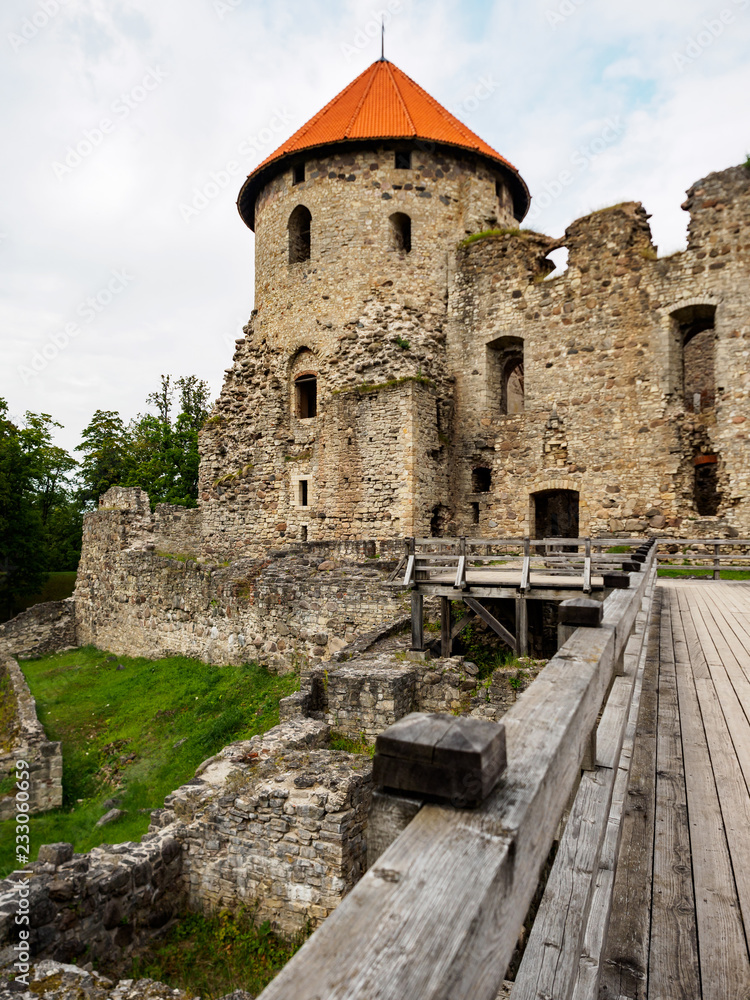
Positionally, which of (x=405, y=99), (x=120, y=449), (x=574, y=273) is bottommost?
(x=120, y=449)

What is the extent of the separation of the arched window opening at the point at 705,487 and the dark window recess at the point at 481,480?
522 cm

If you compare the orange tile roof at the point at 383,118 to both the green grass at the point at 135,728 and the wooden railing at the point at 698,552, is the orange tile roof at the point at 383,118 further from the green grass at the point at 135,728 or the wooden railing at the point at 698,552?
the green grass at the point at 135,728

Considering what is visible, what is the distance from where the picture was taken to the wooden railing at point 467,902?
803mm

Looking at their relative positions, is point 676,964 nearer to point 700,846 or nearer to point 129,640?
point 700,846

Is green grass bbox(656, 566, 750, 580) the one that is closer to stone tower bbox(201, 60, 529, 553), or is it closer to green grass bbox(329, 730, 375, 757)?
stone tower bbox(201, 60, 529, 553)

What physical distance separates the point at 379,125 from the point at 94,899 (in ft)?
65.3

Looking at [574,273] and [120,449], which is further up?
[574,273]

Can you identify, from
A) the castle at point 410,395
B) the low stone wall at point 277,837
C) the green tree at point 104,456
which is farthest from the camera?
the green tree at point 104,456

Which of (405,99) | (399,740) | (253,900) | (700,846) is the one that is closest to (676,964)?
(700,846)

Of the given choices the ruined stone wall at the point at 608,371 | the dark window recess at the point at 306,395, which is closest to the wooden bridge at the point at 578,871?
the ruined stone wall at the point at 608,371

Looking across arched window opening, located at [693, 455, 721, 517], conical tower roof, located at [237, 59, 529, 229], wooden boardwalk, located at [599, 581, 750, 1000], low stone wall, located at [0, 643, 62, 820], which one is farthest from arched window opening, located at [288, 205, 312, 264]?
wooden boardwalk, located at [599, 581, 750, 1000]

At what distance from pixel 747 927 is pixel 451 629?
8.60m

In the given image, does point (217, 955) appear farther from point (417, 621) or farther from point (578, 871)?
point (417, 621)

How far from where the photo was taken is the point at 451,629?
34.5 ft
